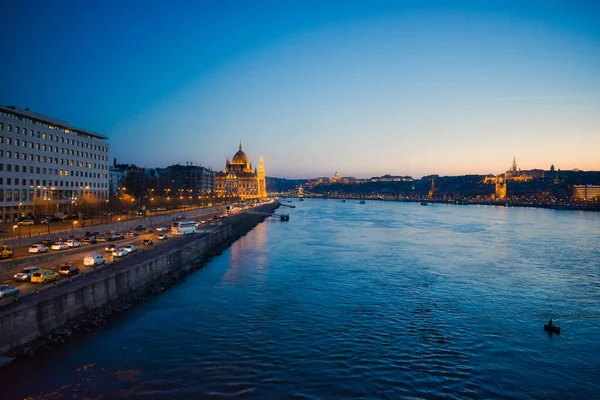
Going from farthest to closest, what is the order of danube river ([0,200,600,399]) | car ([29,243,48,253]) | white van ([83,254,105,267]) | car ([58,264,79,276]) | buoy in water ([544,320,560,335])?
car ([29,243,48,253]) < white van ([83,254,105,267]) < car ([58,264,79,276]) < buoy in water ([544,320,560,335]) < danube river ([0,200,600,399])

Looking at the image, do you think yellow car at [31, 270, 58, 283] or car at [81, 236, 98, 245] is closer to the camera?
yellow car at [31, 270, 58, 283]

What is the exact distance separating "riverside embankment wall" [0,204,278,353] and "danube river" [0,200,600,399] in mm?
856

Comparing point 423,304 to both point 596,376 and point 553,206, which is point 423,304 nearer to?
point 596,376

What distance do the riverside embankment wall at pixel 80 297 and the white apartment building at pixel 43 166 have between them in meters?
19.7

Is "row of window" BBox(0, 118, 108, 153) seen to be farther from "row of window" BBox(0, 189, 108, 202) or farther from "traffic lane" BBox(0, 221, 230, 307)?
"traffic lane" BBox(0, 221, 230, 307)

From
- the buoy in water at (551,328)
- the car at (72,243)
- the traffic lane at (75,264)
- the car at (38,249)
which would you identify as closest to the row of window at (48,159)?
the traffic lane at (75,264)

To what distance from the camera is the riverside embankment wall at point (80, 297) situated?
1294cm

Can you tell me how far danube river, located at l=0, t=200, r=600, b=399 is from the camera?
1257 centimetres

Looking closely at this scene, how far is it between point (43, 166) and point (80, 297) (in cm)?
3229

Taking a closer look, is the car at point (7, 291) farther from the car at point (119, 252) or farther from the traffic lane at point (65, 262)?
the car at point (119, 252)

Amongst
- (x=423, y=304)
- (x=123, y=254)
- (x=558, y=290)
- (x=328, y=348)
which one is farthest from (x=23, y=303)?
(x=558, y=290)

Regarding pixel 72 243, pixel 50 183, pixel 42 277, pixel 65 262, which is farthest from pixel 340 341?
pixel 50 183

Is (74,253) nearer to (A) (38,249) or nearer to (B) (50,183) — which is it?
(A) (38,249)

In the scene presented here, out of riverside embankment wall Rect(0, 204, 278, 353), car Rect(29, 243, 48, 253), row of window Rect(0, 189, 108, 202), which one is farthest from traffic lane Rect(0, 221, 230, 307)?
row of window Rect(0, 189, 108, 202)
